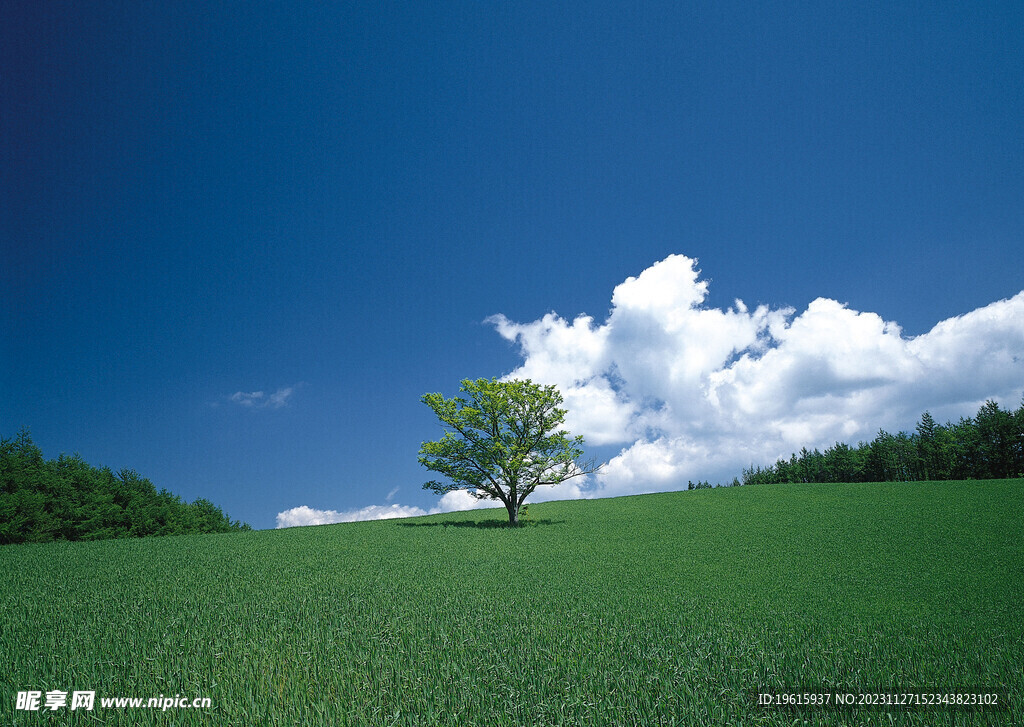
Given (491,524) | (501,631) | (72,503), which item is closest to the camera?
(501,631)

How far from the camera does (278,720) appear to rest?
4.64 metres

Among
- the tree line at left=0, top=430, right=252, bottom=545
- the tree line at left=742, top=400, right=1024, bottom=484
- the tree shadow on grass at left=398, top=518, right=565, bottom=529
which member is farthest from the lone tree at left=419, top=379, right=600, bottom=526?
the tree line at left=742, top=400, right=1024, bottom=484

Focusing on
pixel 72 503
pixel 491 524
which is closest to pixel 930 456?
pixel 491 524

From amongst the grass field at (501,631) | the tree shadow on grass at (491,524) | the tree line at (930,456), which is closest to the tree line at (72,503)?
the grass field at (501,631)

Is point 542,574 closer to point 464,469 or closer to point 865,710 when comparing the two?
point 865,710

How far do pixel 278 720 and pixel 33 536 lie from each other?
38.9 meters

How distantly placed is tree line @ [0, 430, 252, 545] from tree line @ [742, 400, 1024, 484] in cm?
11453

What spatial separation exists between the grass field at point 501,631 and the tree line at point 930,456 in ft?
252

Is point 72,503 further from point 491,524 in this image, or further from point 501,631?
point 501,631

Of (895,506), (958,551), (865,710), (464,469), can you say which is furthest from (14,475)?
(895,506)

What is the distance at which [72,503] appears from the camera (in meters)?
31.4

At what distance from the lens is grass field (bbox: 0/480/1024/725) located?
519 cm

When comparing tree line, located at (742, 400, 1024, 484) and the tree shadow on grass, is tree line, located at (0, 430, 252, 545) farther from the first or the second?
tree line, located at (742, 400, 1024, 484)

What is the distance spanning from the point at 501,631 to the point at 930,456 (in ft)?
374
